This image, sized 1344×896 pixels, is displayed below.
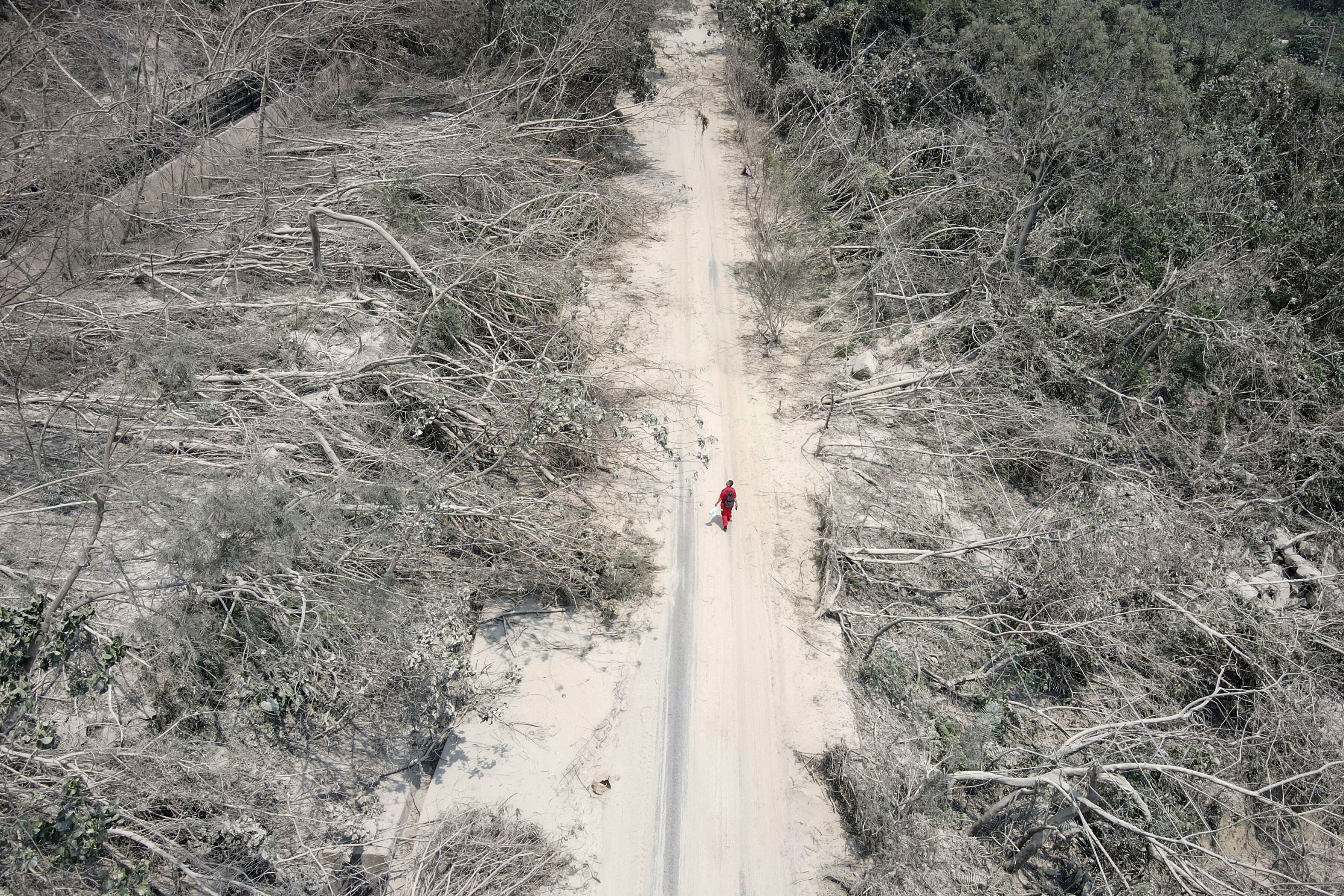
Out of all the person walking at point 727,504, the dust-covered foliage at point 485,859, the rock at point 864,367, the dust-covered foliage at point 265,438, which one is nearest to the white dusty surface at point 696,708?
the person walking at point 727,504

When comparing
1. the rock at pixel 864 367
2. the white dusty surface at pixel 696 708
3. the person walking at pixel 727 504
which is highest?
the rock at pixel 864 367

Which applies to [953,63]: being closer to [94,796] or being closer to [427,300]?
[427,300]

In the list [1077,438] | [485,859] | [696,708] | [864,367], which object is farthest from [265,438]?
[1077,438]

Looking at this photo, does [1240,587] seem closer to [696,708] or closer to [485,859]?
[696,708]

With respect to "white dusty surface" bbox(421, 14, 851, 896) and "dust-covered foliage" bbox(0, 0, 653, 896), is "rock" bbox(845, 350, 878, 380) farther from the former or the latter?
"dust-covered foliage" bbox(0, 0, 653, 896)

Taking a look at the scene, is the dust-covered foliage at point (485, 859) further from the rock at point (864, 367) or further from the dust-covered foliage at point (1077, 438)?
the rock at point (864, 367)

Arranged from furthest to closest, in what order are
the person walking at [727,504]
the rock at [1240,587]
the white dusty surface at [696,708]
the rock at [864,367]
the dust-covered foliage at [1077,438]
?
1. the rock at [864,367]
2. the person walking at [727,504]
3. the rock at [1240,587]
4. the dust-covered foliage at [1077,438]
5. the white dusty surface at [696,708]
